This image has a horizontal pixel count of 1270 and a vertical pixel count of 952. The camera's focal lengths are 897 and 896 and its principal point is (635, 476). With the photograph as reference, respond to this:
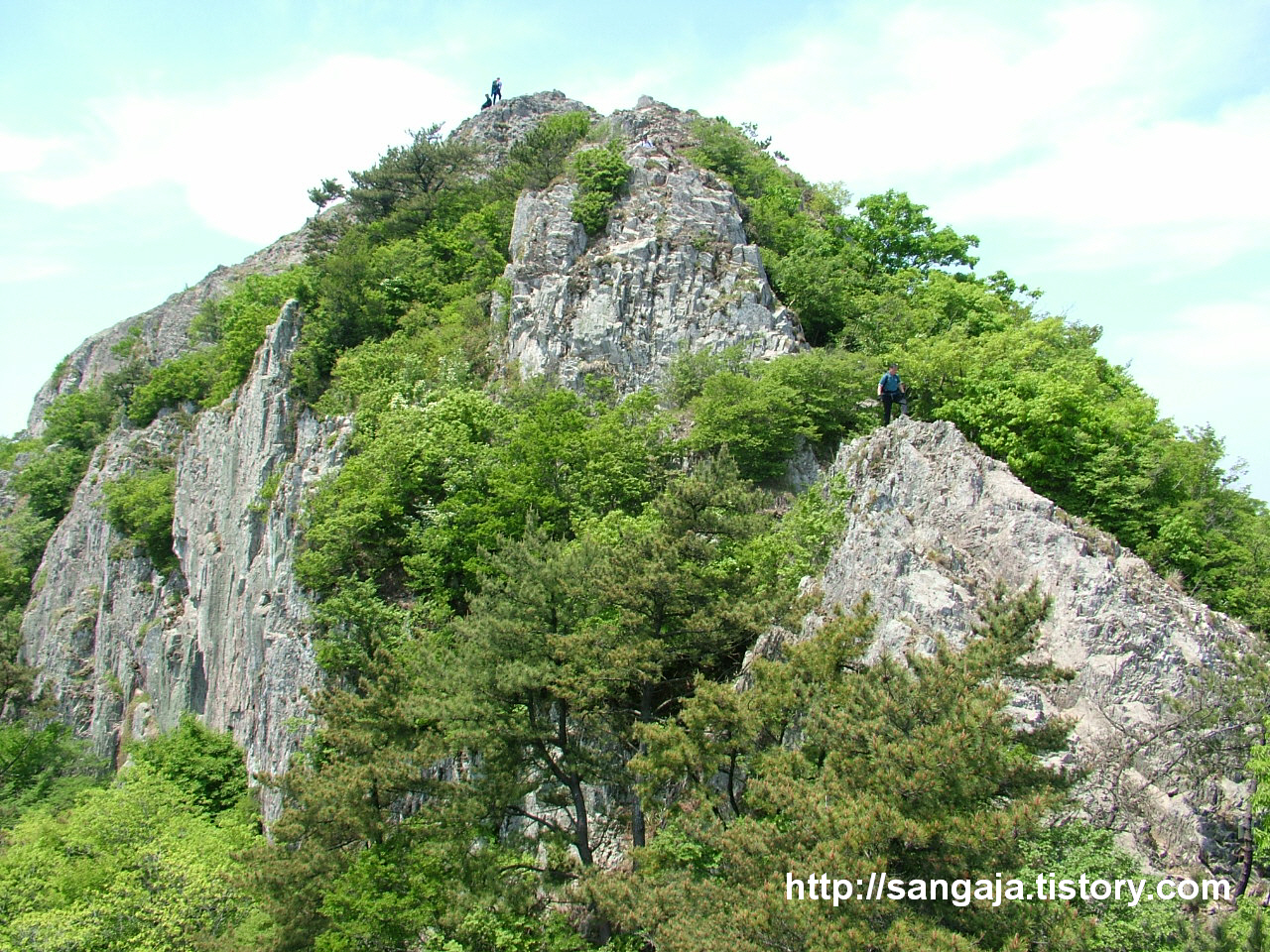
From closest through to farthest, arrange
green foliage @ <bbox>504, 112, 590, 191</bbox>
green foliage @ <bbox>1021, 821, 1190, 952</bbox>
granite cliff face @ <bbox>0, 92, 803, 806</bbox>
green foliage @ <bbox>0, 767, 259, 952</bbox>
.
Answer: green foliage @ <bbox>1021, 821, 1190, 952</bbox> < green foliage @ <bbox>0, 767, 259, 952</bbox> < granite cliff face @ <bbox>0, 92, 803, 806</bbox> < green foliage @ <bbox>504, 112, 590, 191</bbox>

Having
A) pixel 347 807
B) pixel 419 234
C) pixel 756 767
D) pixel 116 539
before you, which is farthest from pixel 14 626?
pixel 756 767

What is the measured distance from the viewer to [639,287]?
28.5m

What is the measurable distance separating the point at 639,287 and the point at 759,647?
1641 cm

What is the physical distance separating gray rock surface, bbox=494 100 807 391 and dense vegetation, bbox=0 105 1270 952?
3.98 ft

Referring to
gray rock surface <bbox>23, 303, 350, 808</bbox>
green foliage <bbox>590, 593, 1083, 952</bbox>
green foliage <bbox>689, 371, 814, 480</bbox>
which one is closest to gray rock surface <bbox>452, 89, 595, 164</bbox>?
gray rock surface <bbox>23, 303, 350, 808</bbox>

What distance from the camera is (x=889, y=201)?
107ft

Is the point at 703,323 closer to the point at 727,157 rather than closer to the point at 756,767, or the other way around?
the point at 727,157

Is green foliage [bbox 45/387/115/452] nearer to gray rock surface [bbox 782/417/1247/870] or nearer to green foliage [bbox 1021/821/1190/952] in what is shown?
gray rock surface [bbox 782/417/1247/870]

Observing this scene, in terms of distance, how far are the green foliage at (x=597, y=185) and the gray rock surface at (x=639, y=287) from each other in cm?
34

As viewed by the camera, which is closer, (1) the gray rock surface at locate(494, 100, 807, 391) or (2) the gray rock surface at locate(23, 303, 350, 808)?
(2) the gray rock surface at locate(23, 303, 350, 808)

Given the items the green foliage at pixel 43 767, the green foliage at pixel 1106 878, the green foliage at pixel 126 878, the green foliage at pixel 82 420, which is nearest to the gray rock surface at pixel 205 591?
the green foliage at pixel 43 767

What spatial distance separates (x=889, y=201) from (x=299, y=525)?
2303 centimetres

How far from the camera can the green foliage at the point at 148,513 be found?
115ft

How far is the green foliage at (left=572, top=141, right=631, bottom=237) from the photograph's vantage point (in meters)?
30.3
